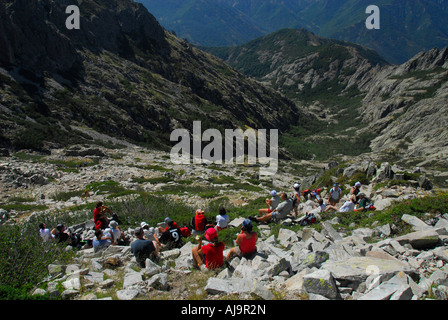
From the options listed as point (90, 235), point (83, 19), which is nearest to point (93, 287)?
point (90, 235)

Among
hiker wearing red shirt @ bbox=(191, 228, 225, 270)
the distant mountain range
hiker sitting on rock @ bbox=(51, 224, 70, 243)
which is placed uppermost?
the distant mountain range

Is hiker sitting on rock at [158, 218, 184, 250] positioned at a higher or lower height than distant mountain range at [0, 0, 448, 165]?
lower

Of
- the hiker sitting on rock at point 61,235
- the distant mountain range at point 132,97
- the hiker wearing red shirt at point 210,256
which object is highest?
the distant mountain range at point 132,97

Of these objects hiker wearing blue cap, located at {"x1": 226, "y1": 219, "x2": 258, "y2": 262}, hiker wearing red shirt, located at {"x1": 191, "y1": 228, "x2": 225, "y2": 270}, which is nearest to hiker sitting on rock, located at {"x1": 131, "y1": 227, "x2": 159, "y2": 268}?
hiker wearing red shirt, located at {"x1": 191, "y1": 228, "x2": 225, "y2": 270}

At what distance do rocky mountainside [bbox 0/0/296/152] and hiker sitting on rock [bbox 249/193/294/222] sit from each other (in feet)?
133

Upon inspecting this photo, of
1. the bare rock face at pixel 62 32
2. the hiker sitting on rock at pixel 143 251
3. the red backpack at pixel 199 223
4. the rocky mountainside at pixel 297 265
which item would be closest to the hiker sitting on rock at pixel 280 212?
the rocky mountainside at pixel 297 265

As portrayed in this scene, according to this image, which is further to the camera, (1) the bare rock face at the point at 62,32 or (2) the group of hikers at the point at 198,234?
(1) the bare rock face at the point at 62,32

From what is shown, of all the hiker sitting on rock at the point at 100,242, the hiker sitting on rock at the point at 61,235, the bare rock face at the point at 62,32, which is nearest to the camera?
the hiker sitting on rock at the point at 100,242

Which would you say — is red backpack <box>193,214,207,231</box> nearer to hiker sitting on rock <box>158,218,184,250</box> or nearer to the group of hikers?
the group of hikers

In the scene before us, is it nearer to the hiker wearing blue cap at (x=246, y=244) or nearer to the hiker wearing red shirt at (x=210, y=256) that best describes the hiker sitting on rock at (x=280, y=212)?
the hiker wearing blue cap at (x=246, y=244)

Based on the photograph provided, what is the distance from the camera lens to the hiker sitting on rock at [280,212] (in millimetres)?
12891

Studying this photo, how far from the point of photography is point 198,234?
35.6 ft

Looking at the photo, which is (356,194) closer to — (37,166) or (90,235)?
(90,235)

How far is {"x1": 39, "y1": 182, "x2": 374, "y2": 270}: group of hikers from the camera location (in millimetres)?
7855
